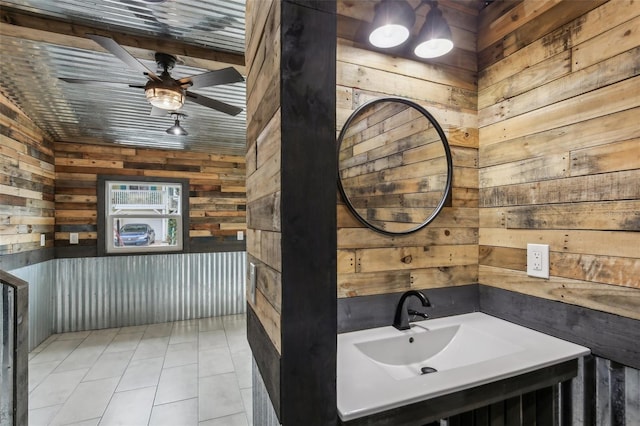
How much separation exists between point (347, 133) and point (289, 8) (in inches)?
27.1

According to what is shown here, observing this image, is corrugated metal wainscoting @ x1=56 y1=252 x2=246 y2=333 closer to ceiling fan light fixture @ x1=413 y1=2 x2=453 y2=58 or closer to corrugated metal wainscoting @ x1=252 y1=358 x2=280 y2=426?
corrugated metal wainscoting @ x1=252 y1=358 x2=280 y2=426

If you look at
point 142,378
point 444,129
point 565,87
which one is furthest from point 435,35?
point 142,378

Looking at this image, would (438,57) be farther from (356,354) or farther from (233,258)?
(233,258)

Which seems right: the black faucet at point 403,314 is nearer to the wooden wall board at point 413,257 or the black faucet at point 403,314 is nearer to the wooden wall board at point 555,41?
the wooden wall board at point 413,257

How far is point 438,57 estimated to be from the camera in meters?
1.48

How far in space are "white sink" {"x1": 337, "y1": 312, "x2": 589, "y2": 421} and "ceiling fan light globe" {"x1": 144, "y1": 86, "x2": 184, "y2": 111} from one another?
6.40 ft

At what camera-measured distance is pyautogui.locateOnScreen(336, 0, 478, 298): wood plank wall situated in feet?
4.37

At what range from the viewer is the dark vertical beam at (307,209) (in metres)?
0.71

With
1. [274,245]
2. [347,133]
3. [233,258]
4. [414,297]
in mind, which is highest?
[347,133]

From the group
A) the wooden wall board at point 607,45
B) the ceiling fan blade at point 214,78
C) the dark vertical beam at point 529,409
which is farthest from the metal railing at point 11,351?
the wooden wall board at point 607,45

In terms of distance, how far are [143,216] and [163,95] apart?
2904mm

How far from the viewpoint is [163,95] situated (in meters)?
2.08

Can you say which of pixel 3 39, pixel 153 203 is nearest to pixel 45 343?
pixel 153 203

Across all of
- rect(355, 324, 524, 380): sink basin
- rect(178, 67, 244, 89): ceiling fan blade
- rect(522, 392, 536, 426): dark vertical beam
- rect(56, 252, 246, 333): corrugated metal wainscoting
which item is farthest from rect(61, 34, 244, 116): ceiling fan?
rect(56, 252, 246, 333): corrugated metal wainscoting
